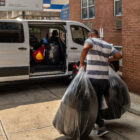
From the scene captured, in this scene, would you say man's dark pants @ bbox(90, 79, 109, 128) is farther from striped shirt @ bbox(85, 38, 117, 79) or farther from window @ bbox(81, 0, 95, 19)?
window @ bbox(81, 0, 95, 19)

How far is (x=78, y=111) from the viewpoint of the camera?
3793 mm

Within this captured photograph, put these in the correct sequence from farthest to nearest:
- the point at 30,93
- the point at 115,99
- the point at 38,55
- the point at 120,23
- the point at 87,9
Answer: the point at 87,9 < the point at 120,23 < the point at 38,55 < the point at 30,93 < the point at 115,99

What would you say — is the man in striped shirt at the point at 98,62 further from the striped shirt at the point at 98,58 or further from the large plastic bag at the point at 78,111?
the large plastic bag at the point at 78,111

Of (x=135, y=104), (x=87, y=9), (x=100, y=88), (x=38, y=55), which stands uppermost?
(x=87, y=9)

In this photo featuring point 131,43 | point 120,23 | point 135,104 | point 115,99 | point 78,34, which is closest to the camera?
point 115,99

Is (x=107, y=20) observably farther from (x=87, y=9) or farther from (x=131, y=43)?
(x=131, y=43)

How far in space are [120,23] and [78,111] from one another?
7.06 meters

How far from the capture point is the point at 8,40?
268 inches

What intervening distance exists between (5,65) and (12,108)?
1.49m

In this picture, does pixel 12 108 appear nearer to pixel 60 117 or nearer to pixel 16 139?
pixel 16 139

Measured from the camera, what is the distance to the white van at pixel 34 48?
6.80 m

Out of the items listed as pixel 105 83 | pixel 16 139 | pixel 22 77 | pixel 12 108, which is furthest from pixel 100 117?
pixel 22 77

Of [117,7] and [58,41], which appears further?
[117,7]

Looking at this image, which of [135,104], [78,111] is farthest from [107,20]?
[78,111]
